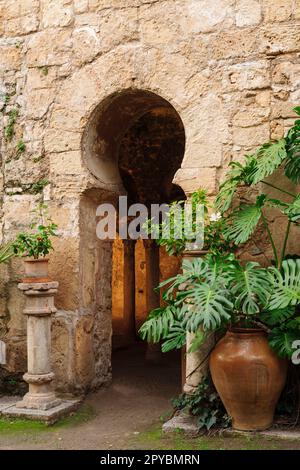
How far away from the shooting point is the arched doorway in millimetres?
5547

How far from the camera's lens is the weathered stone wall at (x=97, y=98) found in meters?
4.84

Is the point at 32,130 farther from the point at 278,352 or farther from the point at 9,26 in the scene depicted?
the point at 278,352

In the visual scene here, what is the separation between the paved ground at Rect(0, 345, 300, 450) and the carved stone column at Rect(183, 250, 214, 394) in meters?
0.44

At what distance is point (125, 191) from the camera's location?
19.6 ft

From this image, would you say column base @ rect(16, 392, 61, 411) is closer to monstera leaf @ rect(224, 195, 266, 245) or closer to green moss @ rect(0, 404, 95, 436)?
green moss @ rect(0, 404, 95, 436)

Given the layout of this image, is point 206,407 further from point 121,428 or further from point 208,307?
point 208,307

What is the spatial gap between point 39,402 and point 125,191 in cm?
218

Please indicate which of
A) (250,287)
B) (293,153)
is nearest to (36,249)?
(250,287)

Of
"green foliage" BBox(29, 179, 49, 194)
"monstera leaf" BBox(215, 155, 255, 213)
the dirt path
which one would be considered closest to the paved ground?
the dirt path

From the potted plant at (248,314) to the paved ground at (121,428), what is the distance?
1.11 ft

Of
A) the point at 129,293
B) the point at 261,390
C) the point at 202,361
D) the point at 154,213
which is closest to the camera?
the point at 261,390
